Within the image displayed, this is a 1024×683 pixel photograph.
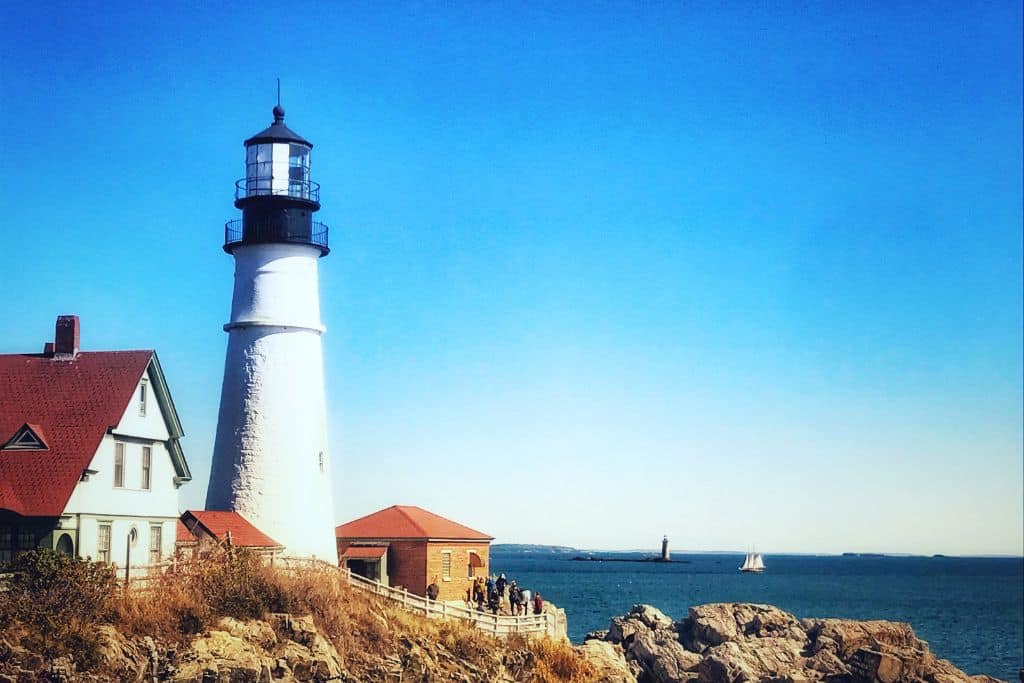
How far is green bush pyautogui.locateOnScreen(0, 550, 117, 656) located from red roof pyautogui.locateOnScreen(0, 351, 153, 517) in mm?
1546

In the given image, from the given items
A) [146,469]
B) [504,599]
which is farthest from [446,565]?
[146,469]

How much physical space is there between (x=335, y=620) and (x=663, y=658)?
14734 millimetres

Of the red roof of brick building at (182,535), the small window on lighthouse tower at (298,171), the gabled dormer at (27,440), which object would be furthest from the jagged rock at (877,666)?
the gabled dormer at (27,440)

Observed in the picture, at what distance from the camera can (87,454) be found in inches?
1136

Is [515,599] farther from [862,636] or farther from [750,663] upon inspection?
[862,636]

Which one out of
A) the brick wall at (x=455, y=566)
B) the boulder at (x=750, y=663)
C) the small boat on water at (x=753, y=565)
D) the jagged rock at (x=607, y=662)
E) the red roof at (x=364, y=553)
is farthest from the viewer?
the small boat on water at (x=753, y=565)

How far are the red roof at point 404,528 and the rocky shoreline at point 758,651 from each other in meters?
5.27

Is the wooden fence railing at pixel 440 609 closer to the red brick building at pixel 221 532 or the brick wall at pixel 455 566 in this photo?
the red brick building at pixel 221 532

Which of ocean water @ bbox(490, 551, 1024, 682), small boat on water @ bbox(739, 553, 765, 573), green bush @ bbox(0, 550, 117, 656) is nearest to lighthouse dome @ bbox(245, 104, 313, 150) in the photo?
green bush @ bbox(0, 550, 117, 656)

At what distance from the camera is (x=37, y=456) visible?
28922mm

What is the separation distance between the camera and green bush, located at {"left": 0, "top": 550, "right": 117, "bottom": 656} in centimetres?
2480

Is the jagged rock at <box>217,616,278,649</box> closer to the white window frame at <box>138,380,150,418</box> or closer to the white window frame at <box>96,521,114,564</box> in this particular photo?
the white window frame at <box>96,521,114,564</box>

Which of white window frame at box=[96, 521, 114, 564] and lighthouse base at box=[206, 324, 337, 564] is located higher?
lighthouse base at box=[206, 324, 337, 564]

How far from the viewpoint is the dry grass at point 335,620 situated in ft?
89.2
